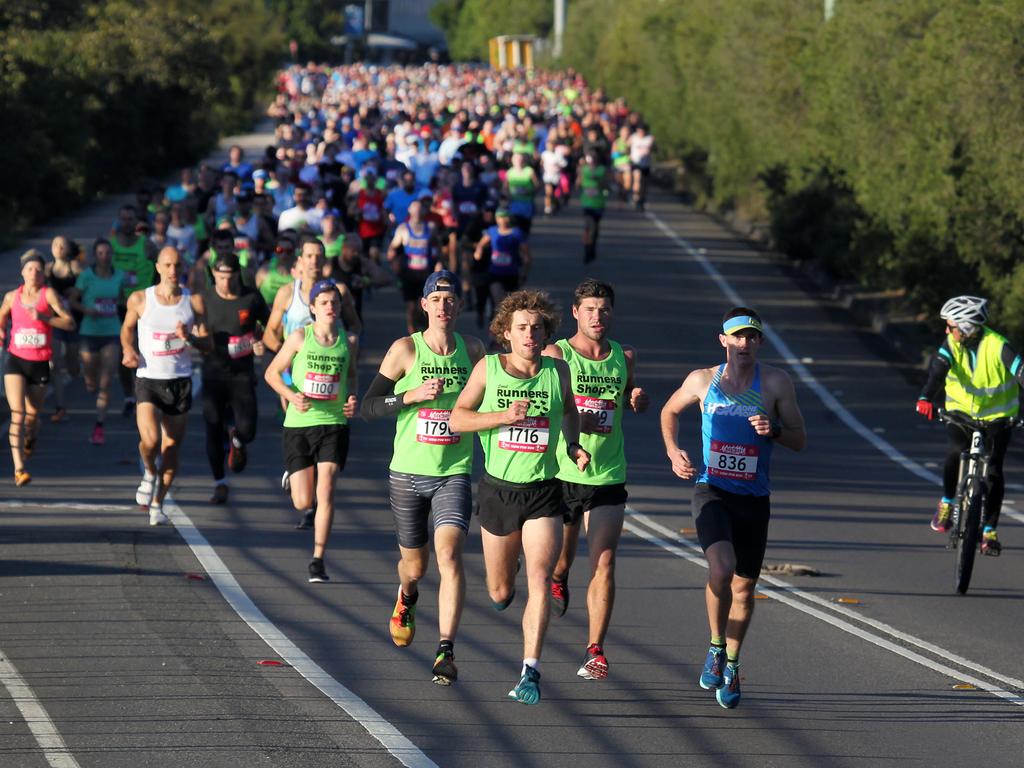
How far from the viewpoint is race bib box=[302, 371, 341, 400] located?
38.4 feet

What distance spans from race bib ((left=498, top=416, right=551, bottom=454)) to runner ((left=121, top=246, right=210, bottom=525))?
4879mm

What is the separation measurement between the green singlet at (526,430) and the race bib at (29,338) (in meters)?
7.07

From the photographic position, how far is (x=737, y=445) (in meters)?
8.80

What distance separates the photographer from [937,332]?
81.3ft

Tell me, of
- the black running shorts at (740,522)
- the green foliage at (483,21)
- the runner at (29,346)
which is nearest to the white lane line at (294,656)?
the black running shorts at (740,522)

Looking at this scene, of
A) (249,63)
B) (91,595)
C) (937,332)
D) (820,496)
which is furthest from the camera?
(249,63)

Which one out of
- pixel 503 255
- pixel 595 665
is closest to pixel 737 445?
pixel 595 665

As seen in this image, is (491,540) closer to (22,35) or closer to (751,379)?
(751,379)

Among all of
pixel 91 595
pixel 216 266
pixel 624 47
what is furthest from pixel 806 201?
pixel 624 47

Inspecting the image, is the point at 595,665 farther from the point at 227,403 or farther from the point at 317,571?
the point at 227,403

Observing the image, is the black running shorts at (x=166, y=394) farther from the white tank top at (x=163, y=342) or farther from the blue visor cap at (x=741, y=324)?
the blue visor cap at (x=741, y=324)

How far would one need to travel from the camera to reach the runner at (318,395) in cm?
1162

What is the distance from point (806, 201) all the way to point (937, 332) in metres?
7.93

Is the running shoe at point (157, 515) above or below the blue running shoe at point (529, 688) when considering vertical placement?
below
